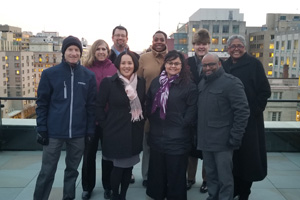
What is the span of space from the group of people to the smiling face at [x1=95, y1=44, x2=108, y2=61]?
1.12 ft

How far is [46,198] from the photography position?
3.43 m

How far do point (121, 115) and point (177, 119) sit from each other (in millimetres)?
659

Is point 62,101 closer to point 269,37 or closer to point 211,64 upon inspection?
point 211,64

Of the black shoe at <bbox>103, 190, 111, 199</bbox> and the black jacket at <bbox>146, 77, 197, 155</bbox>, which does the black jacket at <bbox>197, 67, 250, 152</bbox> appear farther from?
→ the black shoe at <bbox>103, 190, 111, 199</bbox>

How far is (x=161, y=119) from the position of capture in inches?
135

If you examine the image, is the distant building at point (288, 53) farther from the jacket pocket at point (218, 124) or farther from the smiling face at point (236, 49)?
the jacket pocket at point (218, 124)

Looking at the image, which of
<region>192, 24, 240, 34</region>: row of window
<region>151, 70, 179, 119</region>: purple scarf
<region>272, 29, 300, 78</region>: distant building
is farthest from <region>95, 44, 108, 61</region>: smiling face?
<region>192, 24, 240, 34</region>: row of window

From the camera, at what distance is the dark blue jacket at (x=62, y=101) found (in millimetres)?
3270

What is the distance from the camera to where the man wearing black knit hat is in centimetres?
328

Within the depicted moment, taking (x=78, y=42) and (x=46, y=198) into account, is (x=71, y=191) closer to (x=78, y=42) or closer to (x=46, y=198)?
(x=46, y=198)

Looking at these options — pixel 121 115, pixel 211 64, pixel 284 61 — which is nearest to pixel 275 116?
pixel 211 64

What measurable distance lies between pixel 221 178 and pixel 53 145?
1.95 metres

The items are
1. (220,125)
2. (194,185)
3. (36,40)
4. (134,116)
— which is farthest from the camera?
(36,40)

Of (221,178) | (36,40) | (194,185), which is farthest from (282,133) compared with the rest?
(36,40)
